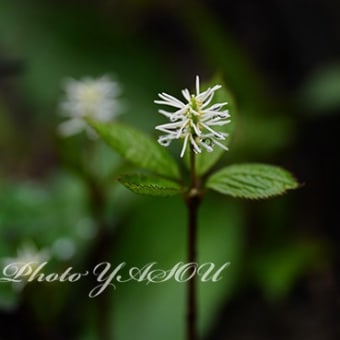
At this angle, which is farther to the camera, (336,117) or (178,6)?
(178,6)

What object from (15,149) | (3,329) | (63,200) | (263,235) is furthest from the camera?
(15,149)

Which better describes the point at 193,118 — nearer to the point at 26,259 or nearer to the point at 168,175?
the point at 168,175

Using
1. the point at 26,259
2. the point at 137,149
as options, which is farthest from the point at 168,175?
the point at 26,259

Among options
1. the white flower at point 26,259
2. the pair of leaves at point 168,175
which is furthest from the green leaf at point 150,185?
the white flower at point 26,259

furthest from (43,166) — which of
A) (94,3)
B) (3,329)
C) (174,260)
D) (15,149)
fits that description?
(3,329)

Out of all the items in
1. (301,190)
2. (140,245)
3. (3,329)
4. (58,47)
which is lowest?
(3,329)

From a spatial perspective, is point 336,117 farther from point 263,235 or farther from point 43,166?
point 43,166

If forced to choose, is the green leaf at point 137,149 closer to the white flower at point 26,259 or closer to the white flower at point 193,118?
the white flower at point 193,118

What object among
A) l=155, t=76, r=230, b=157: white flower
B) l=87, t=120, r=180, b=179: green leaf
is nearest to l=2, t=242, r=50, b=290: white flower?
l=87, t=120, r=180, b=179: green leaf
